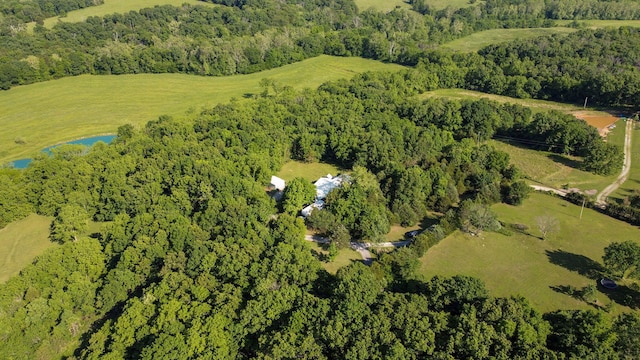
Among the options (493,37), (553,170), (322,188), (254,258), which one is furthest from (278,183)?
(493,37)

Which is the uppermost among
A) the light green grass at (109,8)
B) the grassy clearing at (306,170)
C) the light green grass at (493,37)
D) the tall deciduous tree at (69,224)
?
the light green grass at (109,8)

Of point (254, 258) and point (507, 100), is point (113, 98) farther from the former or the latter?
point (507, 100)

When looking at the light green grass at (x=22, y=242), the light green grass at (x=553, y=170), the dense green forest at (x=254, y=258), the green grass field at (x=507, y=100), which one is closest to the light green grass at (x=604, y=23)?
the green grass field at (x=507, y=100)

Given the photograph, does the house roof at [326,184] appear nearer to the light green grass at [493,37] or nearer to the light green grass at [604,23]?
the light green grass at [493,37]

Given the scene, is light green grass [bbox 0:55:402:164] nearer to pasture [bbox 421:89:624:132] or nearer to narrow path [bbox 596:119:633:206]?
pasture [bbox 421:89:624:132]

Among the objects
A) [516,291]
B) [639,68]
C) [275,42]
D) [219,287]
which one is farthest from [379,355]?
[275,42]

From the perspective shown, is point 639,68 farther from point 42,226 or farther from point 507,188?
point 42,226
